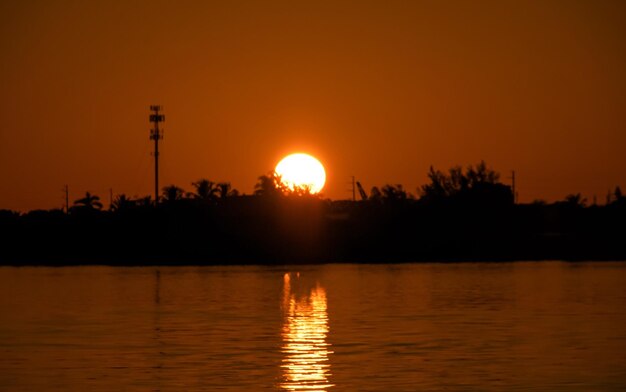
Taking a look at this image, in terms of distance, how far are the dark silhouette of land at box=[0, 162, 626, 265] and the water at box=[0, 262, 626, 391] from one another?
269ft

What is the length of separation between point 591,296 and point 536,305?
870 cm

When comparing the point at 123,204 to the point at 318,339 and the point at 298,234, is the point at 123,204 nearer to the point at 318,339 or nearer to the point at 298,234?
the point at 298,234

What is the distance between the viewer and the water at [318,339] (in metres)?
35.2

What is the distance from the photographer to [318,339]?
158 feet

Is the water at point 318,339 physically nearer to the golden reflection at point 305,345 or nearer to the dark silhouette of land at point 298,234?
the golden reflection at point 305,345

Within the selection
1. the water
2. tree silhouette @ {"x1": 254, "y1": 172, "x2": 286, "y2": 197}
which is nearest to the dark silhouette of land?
tree silhouette @ {"x1": 254, "y1": 172, "x2": 286, "y2": 197}

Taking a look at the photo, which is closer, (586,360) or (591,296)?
(586,360)

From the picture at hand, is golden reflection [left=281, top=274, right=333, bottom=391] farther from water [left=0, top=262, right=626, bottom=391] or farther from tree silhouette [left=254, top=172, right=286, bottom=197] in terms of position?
tree silhouette [left=254, top=172, right=286, bottom=197]

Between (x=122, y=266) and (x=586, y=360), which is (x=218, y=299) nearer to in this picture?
(x=586, y=360)

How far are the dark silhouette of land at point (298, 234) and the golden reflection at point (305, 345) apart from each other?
93.9m

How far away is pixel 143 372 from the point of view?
37.7 meters

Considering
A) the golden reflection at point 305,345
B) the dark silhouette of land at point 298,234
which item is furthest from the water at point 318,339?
the dark silhouette of land at point 298,234

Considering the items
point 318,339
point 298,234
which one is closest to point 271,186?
point 298,234

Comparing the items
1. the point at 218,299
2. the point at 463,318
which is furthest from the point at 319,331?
the point at 218,299
